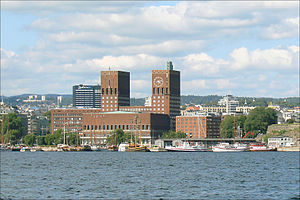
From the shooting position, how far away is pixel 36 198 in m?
60.7

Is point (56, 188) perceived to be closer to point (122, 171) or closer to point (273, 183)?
point (273, 183)

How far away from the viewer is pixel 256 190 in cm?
6862

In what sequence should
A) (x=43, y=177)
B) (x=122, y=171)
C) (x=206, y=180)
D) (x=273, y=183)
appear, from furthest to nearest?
(x=122, y=171) < (x=43, y=177) < (x=206, y=180) < (x=273, y=183)

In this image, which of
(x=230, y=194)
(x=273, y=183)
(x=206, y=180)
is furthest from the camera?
(x=206, y=180)

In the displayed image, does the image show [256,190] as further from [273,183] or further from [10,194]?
[10,194]

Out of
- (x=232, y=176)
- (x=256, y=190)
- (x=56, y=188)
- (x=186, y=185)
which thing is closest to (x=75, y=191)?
(x=56, y=188)

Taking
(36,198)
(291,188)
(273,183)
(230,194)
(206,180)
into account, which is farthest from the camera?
(206,180)

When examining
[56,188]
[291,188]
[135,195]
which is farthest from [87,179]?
[291,188]

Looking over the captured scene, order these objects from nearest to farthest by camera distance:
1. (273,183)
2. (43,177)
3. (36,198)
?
(36,198) < (273,183) < (43,177)

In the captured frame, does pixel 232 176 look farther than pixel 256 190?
Yes

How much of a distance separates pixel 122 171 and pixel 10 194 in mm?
36819

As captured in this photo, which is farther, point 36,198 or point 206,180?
point 206,180

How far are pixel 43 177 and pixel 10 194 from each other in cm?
2246

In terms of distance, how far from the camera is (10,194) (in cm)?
6381
